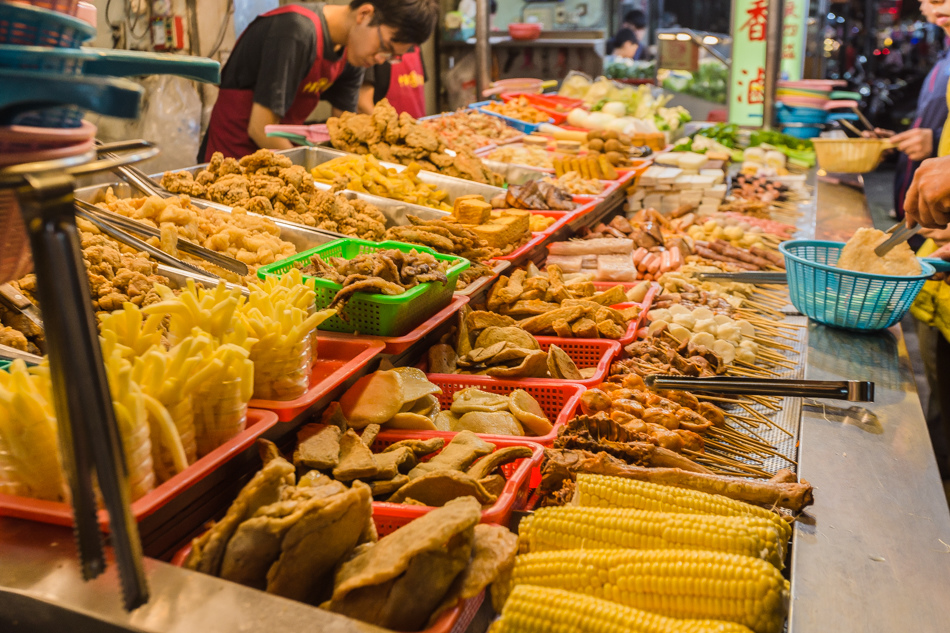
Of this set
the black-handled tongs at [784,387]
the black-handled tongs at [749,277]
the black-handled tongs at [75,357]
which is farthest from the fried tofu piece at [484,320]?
the black-handled tongs at [75,357]

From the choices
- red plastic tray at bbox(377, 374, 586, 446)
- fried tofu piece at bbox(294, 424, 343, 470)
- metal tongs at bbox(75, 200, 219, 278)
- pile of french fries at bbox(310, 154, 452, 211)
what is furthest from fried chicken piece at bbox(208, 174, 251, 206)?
fried tofu piece at bbox(294, 424, 343, 470)

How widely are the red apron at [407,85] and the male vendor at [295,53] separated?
2.95 meters

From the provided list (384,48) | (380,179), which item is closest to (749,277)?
(380,179)

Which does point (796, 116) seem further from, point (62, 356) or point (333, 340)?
point (62, 356)

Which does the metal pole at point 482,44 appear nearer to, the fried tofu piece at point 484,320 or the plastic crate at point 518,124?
the plastic crate at point 518,124

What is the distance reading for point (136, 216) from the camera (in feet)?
9.14

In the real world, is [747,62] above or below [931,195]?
above

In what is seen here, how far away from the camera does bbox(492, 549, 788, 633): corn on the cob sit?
1.39 m

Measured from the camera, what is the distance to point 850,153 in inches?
238

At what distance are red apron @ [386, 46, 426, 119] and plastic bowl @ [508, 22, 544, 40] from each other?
116 inches

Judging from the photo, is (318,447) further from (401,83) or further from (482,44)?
(482,44)

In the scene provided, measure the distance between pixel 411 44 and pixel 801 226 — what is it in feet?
10.1

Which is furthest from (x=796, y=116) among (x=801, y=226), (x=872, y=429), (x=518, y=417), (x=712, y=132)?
(x=518, y=417)

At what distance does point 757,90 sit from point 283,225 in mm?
6354
